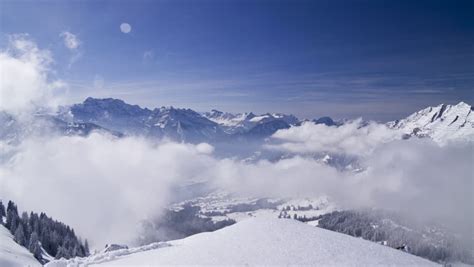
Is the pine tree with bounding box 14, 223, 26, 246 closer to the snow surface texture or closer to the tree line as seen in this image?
the tree line

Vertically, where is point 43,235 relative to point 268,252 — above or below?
below

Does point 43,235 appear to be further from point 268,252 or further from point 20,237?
point 268,252

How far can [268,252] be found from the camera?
29594 millimetres

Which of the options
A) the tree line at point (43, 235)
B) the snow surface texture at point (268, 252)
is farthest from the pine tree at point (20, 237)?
the snow surface texture at point (268, 252)

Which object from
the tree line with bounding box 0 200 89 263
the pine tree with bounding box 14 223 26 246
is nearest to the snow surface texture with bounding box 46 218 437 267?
the tree line with bounding box 0 200 89 263

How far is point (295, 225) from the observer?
3703 centimetres

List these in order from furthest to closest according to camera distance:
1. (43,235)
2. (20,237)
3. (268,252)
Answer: (43,235)
(20,237)
(268,252)

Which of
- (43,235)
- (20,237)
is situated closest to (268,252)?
(20,237)

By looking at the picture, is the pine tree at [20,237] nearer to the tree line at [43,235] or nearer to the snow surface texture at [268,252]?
the tree line at [43,235]

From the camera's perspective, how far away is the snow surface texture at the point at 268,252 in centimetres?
2844

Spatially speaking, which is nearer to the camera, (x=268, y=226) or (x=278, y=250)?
(x=278, y=250)

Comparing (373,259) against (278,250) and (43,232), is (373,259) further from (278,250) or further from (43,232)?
A: (43,232)

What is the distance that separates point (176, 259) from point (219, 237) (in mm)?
6189

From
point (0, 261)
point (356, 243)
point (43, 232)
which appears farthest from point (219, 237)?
point (43, 232)
